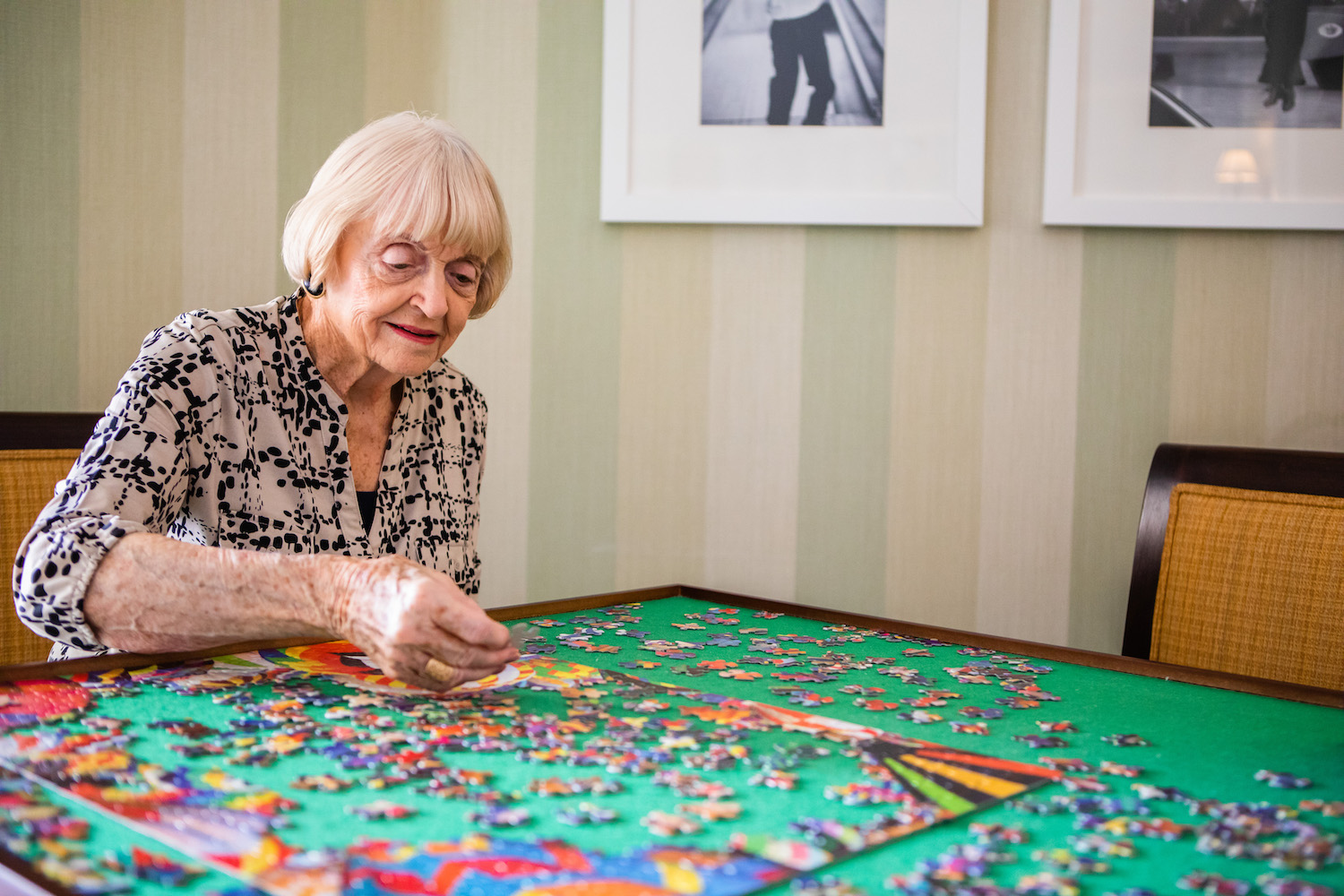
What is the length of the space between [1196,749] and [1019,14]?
2102mm

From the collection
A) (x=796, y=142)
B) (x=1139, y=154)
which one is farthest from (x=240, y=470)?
(x=1139, y=154)

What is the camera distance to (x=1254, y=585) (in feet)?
6.91

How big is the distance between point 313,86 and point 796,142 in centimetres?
131

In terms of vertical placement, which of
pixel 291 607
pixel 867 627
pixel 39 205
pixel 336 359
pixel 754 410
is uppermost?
pixel 39 205

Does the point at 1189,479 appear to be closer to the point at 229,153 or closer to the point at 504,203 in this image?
the point at 504,203

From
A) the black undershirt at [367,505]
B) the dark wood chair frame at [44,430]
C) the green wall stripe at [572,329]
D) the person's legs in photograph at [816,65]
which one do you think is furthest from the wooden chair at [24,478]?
the person's legs in photograph at [816,65]

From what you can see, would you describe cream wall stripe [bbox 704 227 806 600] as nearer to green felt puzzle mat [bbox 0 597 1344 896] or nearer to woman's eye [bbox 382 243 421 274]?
woman's eye [bbox 382 243 421 274]

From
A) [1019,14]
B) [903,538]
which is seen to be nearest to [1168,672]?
[903,538]

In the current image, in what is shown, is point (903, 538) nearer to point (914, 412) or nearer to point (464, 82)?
point (914, 412)

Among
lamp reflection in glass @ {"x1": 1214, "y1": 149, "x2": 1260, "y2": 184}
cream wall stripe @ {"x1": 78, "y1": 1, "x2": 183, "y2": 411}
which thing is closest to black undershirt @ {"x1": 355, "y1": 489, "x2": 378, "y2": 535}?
cream wall stripe @ {"x1": 78, "y1": 1, "x2": 183, "y2": 411}

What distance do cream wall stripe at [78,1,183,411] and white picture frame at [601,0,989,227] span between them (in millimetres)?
1133

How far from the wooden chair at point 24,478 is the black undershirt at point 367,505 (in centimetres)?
65

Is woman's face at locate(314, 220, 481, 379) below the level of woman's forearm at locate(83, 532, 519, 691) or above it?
above

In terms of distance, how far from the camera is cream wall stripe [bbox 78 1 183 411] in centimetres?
276
